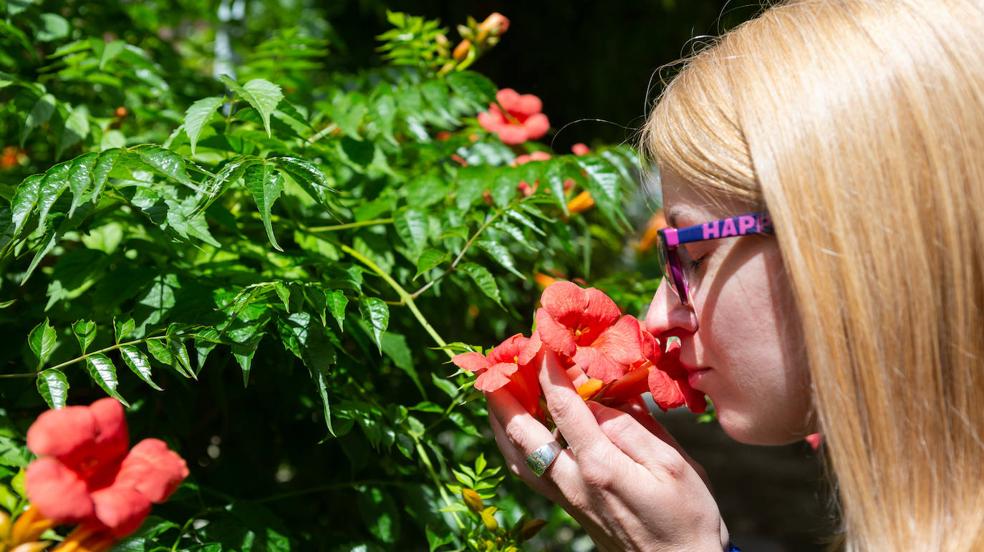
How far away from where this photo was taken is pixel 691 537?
1454 millimetres

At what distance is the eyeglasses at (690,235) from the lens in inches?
52.9

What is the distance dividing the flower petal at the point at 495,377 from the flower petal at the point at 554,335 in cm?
7

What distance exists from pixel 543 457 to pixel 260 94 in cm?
88

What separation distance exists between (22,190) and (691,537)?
130 cm

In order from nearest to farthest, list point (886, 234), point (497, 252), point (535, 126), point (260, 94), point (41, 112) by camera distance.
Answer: point (886, 234) < point (260, 94) < point (497, 252) < point (41, 112) < point (535, 126)

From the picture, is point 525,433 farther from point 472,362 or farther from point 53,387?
point 53,387

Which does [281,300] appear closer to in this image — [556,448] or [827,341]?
[556,448]

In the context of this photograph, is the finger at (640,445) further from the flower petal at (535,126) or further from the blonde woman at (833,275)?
the flower petal at (535,126)

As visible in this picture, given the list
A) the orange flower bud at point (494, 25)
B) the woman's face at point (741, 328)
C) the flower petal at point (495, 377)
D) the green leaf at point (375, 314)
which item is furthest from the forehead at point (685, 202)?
the orange flower bud at point (494, 25)

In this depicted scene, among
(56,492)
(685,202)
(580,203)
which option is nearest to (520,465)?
(685,202)

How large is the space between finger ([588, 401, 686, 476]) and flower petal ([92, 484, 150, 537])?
Result: 790 millimetres

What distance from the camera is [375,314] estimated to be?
152 cm

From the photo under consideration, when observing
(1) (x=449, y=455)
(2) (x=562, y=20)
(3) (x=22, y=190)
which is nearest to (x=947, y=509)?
(1) (x=449, y=455)

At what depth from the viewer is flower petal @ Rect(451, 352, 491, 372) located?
1401 millimetres
